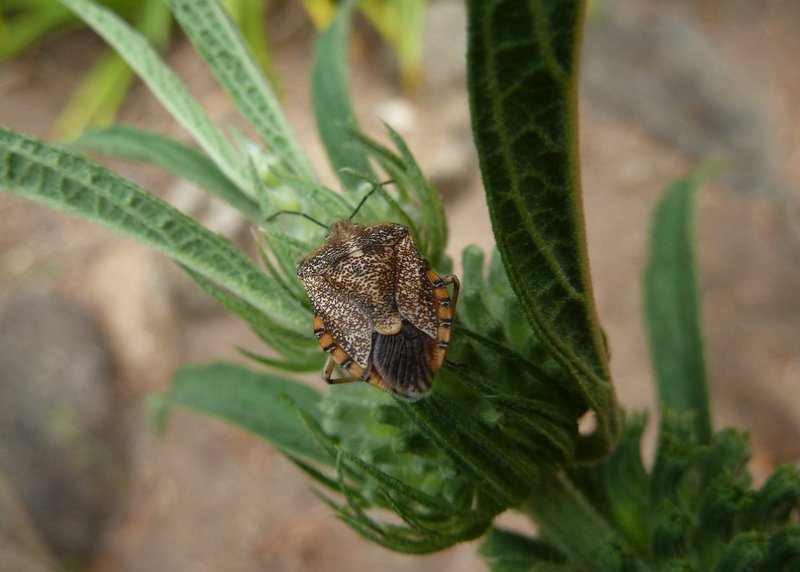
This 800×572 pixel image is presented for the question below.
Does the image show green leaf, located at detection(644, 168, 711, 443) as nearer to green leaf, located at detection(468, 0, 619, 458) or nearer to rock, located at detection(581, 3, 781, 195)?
green leaf, located at detection(468, 0, 619, 458)

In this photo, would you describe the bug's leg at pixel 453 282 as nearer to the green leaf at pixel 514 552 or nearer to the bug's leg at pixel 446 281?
the bug's leg at pixel 446 281

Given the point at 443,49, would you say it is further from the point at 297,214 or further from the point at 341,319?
the point at 341,319

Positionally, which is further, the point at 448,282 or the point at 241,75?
the point at 241,75

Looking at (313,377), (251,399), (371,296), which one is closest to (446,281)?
(371,296)

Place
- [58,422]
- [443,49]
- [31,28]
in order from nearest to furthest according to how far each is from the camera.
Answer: [58,422]
[443,49]
[31,28]

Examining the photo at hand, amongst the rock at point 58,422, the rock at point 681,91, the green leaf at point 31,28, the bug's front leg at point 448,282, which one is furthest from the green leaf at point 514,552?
the green leaf at point 31,28

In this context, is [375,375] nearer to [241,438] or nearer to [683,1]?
[241,438]
